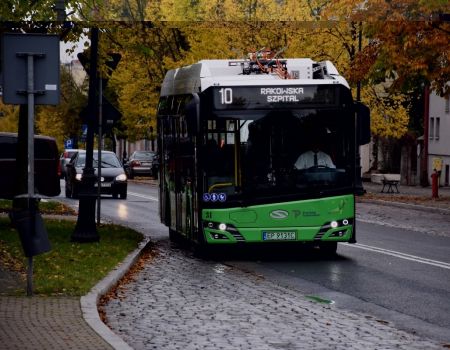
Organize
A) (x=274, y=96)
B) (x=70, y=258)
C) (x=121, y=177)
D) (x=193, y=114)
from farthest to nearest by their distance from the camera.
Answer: (x=121, y=177)
(x=274, y=96)
(x=193, y=114)
(x=70, y=258)

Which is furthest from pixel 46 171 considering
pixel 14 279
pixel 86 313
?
pixel 86 313

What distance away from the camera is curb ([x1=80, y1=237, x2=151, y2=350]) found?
36.0ft

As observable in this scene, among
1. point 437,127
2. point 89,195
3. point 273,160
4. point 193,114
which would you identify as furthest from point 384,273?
point 437,127

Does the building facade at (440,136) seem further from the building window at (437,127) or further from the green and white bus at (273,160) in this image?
the green and white bus at (273,160)

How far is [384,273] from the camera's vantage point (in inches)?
730

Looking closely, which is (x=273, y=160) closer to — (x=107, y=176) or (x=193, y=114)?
(x=193, y=114)

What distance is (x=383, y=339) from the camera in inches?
467

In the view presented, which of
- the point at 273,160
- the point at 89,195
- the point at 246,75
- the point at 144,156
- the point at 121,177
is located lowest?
the point at 121,177

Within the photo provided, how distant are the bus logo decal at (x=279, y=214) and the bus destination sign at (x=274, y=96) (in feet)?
5.29

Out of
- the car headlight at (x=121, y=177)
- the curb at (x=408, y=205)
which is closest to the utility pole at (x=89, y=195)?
the curb at (x=408, y=205)

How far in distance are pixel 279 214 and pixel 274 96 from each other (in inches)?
71.7

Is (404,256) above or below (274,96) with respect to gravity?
below

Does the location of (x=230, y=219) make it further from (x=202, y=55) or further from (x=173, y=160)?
(x=202, y=55)

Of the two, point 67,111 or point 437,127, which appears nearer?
point 437,127
